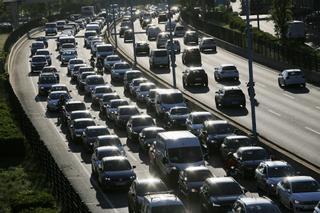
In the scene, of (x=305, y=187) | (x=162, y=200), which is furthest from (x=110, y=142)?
(x=162, y=200)

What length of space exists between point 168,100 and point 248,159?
1717 centimetres

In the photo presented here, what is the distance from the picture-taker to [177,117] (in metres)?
52.7

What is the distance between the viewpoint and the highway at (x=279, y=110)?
4793cm

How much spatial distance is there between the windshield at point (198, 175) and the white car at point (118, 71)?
135 ft

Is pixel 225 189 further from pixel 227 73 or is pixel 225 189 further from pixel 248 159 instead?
pixel 227 73

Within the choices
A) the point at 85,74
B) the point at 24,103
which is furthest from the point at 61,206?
the point at 85,74

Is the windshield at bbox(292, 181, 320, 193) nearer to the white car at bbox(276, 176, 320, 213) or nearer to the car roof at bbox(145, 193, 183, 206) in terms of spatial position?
the white car at bbox(276, 176, 320, 213)

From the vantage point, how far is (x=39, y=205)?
29.8 m

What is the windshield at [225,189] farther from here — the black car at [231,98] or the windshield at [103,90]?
the windshield at [103,90]

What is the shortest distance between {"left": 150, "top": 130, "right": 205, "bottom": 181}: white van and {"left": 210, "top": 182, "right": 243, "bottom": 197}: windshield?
5262 millimetres

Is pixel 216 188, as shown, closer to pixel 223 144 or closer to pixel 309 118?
pixel 223 144

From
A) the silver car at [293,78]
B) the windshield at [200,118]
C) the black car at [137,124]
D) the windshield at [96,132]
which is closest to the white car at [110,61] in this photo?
the silver car at [293,78]

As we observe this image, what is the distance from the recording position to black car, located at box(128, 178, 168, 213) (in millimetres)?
32781

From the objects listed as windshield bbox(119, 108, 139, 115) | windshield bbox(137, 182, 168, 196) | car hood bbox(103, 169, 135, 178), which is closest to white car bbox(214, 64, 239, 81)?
windshield bbox(119, 108, 139, 115)
